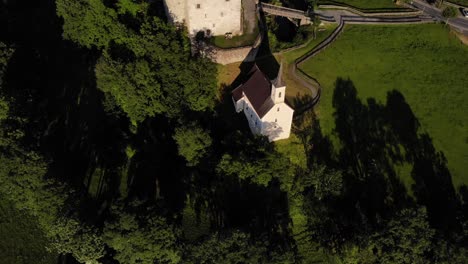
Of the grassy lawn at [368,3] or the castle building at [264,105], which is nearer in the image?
the castle building at [264,105]

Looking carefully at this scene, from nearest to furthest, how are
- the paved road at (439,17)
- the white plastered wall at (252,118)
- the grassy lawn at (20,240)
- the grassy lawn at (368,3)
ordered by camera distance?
the grassy lawn at (20,240) → the white plastered wall at (252,118) → the paved road at (439,17) → the grassy lawn at (368,3)

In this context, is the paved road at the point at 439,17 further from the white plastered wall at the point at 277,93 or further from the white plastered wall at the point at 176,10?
the white plastered wall at the point at 176,10

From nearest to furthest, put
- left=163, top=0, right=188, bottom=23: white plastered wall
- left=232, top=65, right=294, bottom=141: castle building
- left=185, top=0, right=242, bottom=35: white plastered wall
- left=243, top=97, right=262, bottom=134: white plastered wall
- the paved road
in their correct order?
1. left=232, top=65, right=294, bottom=141: castle building
2. left=243, top=97, right=262, bottom=134: white plastered wall
3. left=185, top=0, right=242, bottom=35: white plastered wall
4. left=163, top=0, right=188, bottom=23: white plastered wall
5. the paved road

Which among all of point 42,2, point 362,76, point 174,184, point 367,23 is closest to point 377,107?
point 362,76

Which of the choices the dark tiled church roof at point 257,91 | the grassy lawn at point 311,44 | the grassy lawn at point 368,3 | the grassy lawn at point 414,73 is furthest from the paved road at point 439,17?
the dark tiled church roof at point 257,91

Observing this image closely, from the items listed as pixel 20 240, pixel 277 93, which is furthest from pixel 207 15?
pixel 20 240

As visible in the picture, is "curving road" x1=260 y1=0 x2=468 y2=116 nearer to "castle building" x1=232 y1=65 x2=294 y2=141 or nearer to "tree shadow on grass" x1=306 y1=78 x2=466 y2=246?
"tree shadow on grass" x1=306 y1=78 x2=466 y2=246

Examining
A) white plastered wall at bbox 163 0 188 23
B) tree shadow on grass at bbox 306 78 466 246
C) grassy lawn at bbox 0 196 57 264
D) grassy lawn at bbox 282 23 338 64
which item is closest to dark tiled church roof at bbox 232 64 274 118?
grassy lawn at bbox 282 23 338 64
